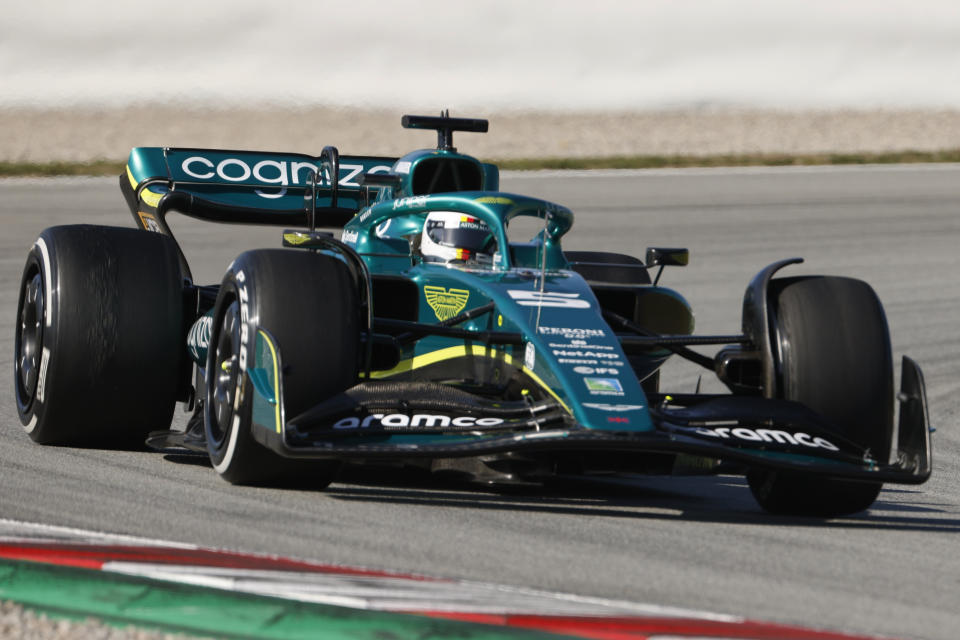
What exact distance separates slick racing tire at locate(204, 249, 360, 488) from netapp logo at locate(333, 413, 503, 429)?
24 centimetres

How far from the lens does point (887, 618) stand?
14.5ft

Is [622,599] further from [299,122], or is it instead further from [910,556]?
[299,122]

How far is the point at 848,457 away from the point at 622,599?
6.60 ft

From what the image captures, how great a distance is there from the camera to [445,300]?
706cm

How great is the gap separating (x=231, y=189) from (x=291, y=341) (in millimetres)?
3774

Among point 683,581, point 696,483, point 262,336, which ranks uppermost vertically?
point 262,336

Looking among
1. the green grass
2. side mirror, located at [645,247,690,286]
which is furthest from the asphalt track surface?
the green grass

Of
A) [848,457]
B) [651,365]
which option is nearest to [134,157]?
[651,365]

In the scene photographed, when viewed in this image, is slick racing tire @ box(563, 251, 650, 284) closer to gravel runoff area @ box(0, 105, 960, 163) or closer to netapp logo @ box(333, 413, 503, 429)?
netapp logo @ box(333, 413, 503, 429)

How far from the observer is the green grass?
26.2 m

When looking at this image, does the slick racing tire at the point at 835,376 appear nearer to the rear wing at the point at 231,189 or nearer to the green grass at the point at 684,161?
the rear wing at the point at 231,189

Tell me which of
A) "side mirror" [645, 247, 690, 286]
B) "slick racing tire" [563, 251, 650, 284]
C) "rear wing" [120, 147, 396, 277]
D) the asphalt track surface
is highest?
"rear wing" [120, 147, 396, 277]

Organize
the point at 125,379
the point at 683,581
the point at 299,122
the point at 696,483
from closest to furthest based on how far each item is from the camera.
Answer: the point at 683,581 < the point at 125,379 < the point at 696,483 < the point at 299,122

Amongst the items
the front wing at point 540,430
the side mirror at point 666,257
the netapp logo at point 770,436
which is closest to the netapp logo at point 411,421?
the front wing at point 540,430
